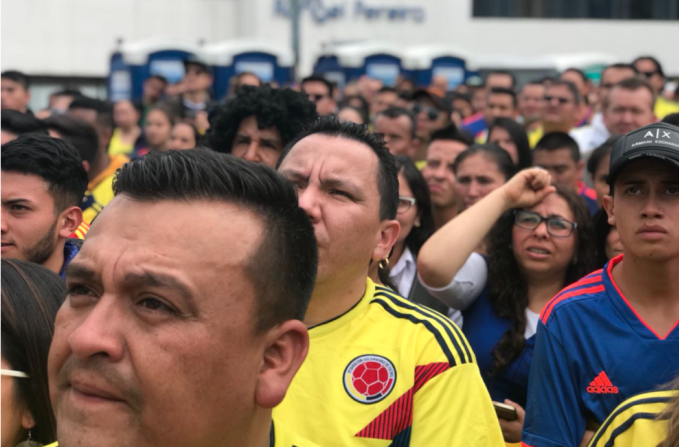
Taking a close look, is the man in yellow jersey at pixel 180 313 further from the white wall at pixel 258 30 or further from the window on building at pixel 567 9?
the window on building at pixel 567 9

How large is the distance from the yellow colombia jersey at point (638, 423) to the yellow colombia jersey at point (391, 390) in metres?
0.42

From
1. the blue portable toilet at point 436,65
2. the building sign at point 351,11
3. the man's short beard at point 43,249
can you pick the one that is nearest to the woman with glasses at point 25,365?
the man's short beard at point 43,249

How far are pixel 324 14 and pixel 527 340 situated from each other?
30.1 meters

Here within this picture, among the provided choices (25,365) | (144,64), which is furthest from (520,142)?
(144,64)

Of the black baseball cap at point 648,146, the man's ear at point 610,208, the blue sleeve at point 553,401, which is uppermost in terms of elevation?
the black baseball cap at point 648,146

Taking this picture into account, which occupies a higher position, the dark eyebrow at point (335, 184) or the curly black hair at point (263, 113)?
the curly black hair at point (263, 113)

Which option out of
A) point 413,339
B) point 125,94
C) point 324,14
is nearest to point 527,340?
point 413,339

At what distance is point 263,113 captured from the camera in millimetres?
5031

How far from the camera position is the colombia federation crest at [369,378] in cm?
296

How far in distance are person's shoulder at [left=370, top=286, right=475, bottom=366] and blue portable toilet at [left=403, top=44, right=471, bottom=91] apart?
65.6 ft

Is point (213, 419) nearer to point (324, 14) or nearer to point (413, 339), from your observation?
point (413, 339)

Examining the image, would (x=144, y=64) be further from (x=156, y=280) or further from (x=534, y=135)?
(x=156, y=280)

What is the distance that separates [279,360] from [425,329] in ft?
3.55

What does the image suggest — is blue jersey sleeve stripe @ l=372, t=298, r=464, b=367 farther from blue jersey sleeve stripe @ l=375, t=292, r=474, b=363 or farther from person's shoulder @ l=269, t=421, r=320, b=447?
person's shoulder @ l=269, t=421, r=320, b=447
